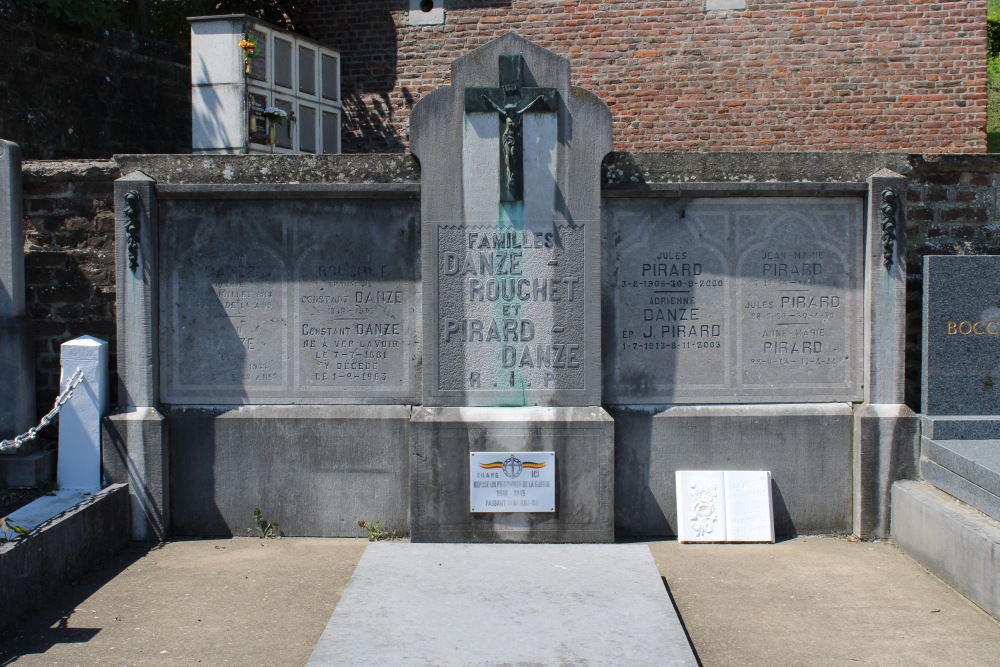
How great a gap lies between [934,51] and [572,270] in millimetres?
7426

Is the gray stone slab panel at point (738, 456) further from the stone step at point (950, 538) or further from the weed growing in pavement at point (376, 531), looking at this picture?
the weed growing in pavement at point (376, 531)

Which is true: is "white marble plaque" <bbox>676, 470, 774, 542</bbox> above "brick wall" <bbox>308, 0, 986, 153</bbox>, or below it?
below

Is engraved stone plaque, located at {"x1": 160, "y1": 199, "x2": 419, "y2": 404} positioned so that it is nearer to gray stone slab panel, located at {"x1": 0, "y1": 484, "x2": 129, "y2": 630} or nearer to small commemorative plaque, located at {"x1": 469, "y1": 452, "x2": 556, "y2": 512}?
small commemorative plaque, located at {"x1": 469, "y1": 452, "x2": 556, "y2": 512}

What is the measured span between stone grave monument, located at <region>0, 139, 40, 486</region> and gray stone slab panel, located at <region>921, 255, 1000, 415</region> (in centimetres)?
560

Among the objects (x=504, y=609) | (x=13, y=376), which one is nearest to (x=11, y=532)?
(x=13, y=376)

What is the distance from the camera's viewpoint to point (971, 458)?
507 cm

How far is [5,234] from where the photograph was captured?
573 cm

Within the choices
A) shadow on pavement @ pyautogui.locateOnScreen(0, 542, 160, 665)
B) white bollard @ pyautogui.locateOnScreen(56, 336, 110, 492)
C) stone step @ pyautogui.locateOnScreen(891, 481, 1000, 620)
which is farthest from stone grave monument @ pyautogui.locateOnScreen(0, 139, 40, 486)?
stone step @ pyautogui.locateOnScreen(891, 481, 1000, 620)

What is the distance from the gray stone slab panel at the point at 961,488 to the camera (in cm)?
475

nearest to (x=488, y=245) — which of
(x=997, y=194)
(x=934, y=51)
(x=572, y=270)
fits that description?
(x=572, y=270)

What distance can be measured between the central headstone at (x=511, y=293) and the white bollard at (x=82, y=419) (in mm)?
2011

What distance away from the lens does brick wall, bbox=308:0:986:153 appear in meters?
10.5

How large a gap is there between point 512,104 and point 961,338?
315 centimetres

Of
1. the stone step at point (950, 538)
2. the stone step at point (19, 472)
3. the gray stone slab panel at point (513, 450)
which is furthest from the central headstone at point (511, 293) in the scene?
the stone step at point (19, 472)
